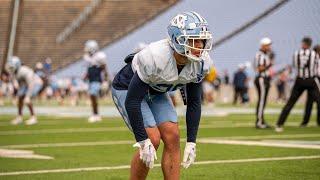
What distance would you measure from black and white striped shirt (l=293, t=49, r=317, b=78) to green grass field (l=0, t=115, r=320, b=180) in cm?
100

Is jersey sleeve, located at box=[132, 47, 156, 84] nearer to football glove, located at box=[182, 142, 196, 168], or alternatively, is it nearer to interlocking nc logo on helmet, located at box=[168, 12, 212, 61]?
interlocking nc logo on helmet, located at box=[168, 12, 212, 61]

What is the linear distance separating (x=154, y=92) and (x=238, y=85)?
28.1 metres

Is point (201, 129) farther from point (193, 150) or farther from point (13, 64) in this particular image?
point (193, 150)

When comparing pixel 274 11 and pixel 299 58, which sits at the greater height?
pixel 299 58

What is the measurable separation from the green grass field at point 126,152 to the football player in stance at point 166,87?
65.5 inches

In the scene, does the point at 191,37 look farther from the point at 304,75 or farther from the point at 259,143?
the point at 304,75

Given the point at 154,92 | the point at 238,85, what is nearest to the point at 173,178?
the point at 154,92

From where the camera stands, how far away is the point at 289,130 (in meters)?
15.2

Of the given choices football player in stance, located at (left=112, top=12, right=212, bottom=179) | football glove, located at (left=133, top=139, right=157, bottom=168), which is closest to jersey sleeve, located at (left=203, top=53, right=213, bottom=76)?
football player in stance, located at (left=112, top=12, right=212, bottom=179)

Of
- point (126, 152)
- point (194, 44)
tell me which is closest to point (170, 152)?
point (194, 44)

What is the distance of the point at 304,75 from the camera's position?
15109mm

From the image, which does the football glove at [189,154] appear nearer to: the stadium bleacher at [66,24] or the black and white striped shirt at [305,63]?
the black and white striped shirt at [305,63]

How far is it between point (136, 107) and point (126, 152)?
185 inches

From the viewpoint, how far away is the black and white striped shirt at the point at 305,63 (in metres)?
15.1
